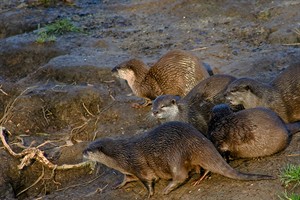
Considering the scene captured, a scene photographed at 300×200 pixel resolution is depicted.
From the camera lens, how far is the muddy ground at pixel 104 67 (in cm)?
468

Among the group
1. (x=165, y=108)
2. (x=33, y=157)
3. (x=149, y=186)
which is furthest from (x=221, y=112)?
(x=33, y=157)

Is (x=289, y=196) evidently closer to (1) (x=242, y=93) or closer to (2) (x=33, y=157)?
(1) (x=242, y=93)

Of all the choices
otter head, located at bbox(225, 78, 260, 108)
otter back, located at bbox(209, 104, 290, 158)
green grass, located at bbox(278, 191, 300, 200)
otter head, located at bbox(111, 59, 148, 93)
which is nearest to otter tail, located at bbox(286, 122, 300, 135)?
otter back, located at bbox(209, 104, 290, 158)

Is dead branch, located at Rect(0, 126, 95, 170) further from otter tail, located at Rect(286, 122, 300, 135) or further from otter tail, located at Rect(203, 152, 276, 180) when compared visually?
otter tail, located at Rect(286, 122, 300, 135)

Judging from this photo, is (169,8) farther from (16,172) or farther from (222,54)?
(16,172)

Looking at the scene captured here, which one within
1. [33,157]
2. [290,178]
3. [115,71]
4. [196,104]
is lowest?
[33,157]

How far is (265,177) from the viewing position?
153 inches

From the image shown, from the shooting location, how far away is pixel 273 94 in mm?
5035

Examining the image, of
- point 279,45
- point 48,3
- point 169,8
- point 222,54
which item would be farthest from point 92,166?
point 48,3

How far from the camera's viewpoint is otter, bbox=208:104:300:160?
420 cm

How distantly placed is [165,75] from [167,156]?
185 cm

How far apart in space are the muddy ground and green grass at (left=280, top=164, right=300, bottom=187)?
0.04 m

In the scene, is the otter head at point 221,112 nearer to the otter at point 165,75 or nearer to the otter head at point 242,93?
→ the otter head at point 242,93

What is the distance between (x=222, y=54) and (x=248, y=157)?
2.56 metres
